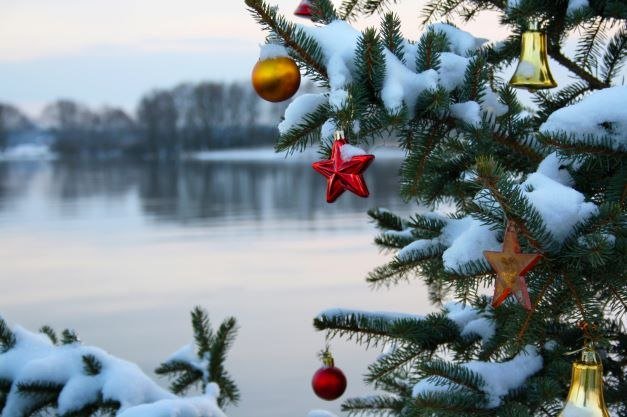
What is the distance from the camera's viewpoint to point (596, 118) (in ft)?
4.45

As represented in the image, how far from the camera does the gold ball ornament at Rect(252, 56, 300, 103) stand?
1.38m

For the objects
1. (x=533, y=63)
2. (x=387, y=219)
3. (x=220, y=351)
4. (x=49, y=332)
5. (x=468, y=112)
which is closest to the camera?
(x=468, y=112)

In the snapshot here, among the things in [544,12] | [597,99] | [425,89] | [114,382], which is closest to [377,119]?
[425,89]

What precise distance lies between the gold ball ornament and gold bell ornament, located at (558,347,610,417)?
63 centimetres

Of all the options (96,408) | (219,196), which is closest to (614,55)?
(96,408)

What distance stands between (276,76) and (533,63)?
537 millimetres

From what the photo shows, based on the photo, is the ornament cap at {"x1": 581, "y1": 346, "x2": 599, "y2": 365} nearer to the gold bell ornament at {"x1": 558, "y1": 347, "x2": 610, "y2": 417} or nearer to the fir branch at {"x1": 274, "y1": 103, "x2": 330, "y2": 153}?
the gold bell ornament at {"x1": 558, "y1": 347, "x2": 610, "y2": 417}

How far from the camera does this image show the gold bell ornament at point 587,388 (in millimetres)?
1289

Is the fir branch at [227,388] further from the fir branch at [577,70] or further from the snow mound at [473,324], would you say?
the fir branch at [577,70]

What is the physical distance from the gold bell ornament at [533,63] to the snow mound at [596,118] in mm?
252

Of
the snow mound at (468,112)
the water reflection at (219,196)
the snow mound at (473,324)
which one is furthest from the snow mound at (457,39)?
the water reflection at (219,196)

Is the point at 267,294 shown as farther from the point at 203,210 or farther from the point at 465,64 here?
the point at 203,210

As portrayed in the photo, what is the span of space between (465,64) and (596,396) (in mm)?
598

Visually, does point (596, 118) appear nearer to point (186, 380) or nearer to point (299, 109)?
point (299, 109)
